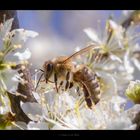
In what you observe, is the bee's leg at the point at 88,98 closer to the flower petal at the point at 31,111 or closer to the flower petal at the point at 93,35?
the flower petal at the point at 31,111

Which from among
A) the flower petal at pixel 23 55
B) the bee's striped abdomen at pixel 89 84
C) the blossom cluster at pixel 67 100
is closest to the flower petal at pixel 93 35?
the blossom cluster at pixel 67 100

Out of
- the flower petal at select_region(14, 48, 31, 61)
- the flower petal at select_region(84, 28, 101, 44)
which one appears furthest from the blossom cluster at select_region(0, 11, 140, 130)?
the flower petal at select_region(84, 28, 101, 44)

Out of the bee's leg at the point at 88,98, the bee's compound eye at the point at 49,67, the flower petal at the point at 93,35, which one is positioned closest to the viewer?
the bee's leg at the point at 88,98

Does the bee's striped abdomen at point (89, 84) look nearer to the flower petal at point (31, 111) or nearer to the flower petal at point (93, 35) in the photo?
the flower petal at point (31, 111)

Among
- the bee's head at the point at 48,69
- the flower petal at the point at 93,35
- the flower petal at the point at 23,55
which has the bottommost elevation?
the bee's head at the point at 48,69

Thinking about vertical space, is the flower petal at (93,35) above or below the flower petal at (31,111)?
above

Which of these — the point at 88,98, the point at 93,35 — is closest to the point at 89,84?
the point at 88,98

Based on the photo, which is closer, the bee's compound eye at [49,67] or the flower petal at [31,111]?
the flower petal at [31,111]

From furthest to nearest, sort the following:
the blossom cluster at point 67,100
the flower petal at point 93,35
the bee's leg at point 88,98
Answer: the flower petal at point 93,35, the bee's leg at point 88,98, the blossom cluster at point 67,100
